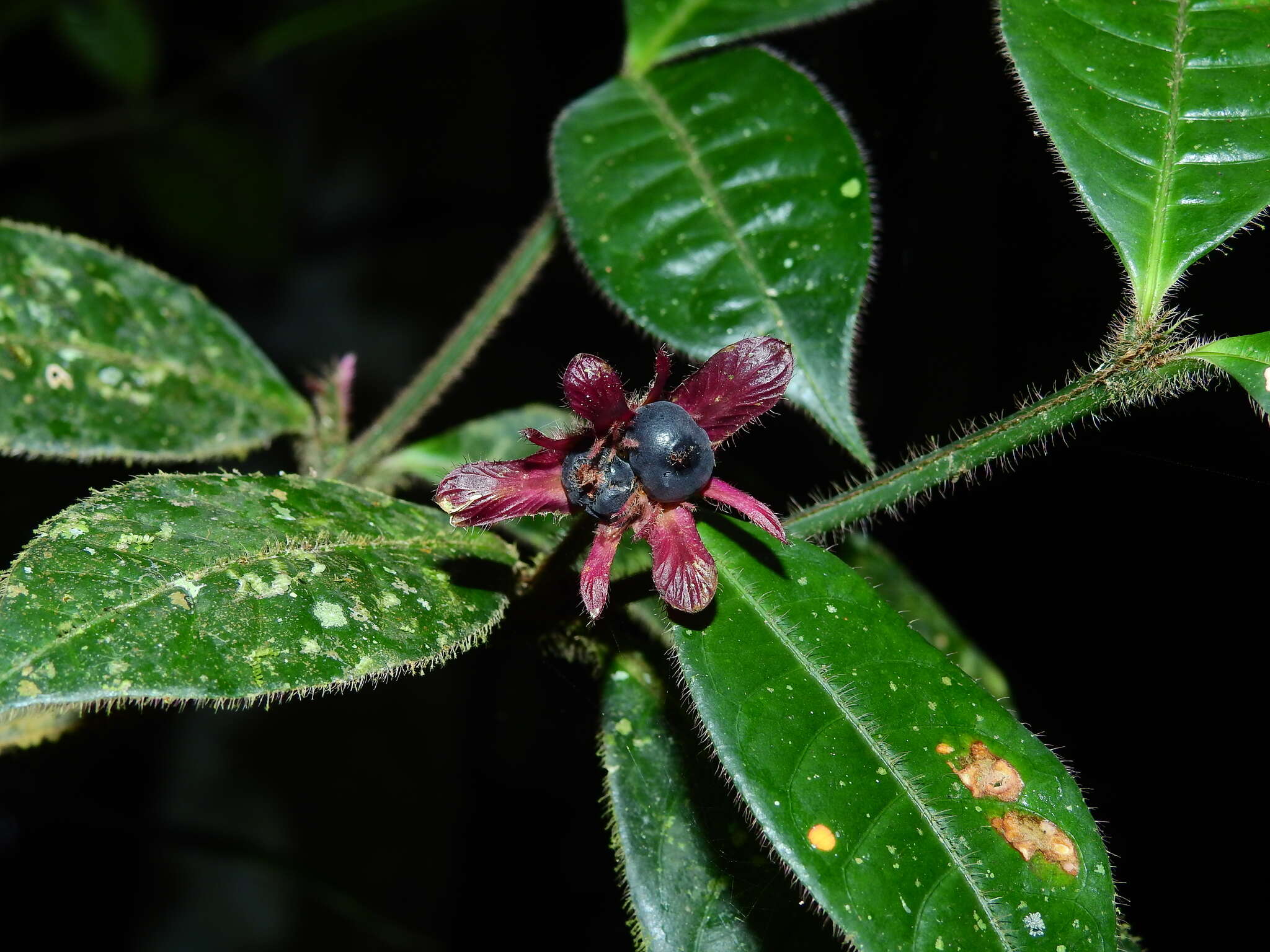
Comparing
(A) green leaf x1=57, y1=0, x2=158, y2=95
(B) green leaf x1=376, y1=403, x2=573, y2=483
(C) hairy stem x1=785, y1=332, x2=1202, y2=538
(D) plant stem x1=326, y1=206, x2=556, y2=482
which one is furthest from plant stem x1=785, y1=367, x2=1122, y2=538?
(A) green leaf x1=57, y1=0, x2=158, y2=95

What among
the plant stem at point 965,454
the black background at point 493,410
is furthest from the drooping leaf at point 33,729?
the plant stem at point 965,454

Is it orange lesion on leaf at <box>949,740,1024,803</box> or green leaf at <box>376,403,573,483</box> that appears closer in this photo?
orange lesion on leaf at <box>949,740,1024,803</box>

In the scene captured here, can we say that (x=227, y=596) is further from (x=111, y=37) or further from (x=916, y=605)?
(x=111, y=37)

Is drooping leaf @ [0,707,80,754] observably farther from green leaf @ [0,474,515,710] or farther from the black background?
green leaf @ [0,474,515,710]

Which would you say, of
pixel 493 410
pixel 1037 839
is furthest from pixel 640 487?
pixel 493 410

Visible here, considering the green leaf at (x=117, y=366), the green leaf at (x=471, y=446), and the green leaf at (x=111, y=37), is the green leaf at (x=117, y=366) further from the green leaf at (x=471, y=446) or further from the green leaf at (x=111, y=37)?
the green leaf at (x=111, y=37)

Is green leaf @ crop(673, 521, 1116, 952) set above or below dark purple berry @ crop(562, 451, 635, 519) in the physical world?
below
